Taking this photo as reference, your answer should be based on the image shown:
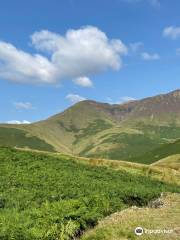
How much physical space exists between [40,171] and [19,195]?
1484 cm

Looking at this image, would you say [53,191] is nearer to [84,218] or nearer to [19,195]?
[19,195]

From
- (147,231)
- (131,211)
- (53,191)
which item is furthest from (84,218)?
(53,191)

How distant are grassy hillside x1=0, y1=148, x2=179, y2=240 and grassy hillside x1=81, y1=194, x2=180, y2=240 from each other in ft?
3.46

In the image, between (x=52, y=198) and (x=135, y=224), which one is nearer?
(x=135, y=224)

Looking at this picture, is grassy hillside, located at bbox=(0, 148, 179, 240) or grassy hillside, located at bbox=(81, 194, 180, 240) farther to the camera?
grassy hillside, located at bbox=(81, 194, 180, 240)

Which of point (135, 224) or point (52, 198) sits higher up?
point (52, 198)

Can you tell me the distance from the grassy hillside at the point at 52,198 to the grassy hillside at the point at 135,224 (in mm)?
1055

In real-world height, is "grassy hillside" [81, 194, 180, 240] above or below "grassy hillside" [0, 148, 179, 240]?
below

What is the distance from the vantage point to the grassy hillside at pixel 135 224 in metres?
23.8

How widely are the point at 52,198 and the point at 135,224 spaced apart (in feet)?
25.7

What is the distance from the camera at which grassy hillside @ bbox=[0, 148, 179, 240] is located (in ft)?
72.0

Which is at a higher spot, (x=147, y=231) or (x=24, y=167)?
(x=24, y=167)

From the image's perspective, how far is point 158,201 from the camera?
40094 millimetres

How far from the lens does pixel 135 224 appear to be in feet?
87.2
